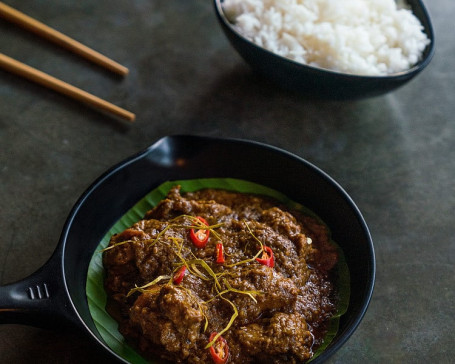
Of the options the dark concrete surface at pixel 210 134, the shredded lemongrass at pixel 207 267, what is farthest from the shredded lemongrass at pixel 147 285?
the dark concrete surface at pixel 210 134

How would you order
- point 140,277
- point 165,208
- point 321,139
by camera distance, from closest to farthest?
point 140,277
point 165,208
point 321,139

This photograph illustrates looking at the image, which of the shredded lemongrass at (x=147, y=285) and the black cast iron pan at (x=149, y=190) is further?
the shredded lemongrass at (x=147, y=285)

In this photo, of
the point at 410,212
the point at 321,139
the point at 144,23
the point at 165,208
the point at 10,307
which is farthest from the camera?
the point at 144,23

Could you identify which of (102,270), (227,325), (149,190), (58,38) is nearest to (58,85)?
(58,38)

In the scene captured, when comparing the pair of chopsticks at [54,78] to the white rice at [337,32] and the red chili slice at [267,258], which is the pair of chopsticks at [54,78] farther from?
the red chili slice at [267,258]

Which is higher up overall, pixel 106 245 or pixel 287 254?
pixel 287 254

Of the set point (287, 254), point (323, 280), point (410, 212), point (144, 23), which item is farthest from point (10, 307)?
point (144, 23)

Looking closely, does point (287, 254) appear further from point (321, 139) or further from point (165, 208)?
point (321, 139)

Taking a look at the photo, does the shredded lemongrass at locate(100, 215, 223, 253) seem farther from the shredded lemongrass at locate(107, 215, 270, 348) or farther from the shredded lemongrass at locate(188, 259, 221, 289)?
the shredded lemongrass at locate(188, 259, 221, 289)
